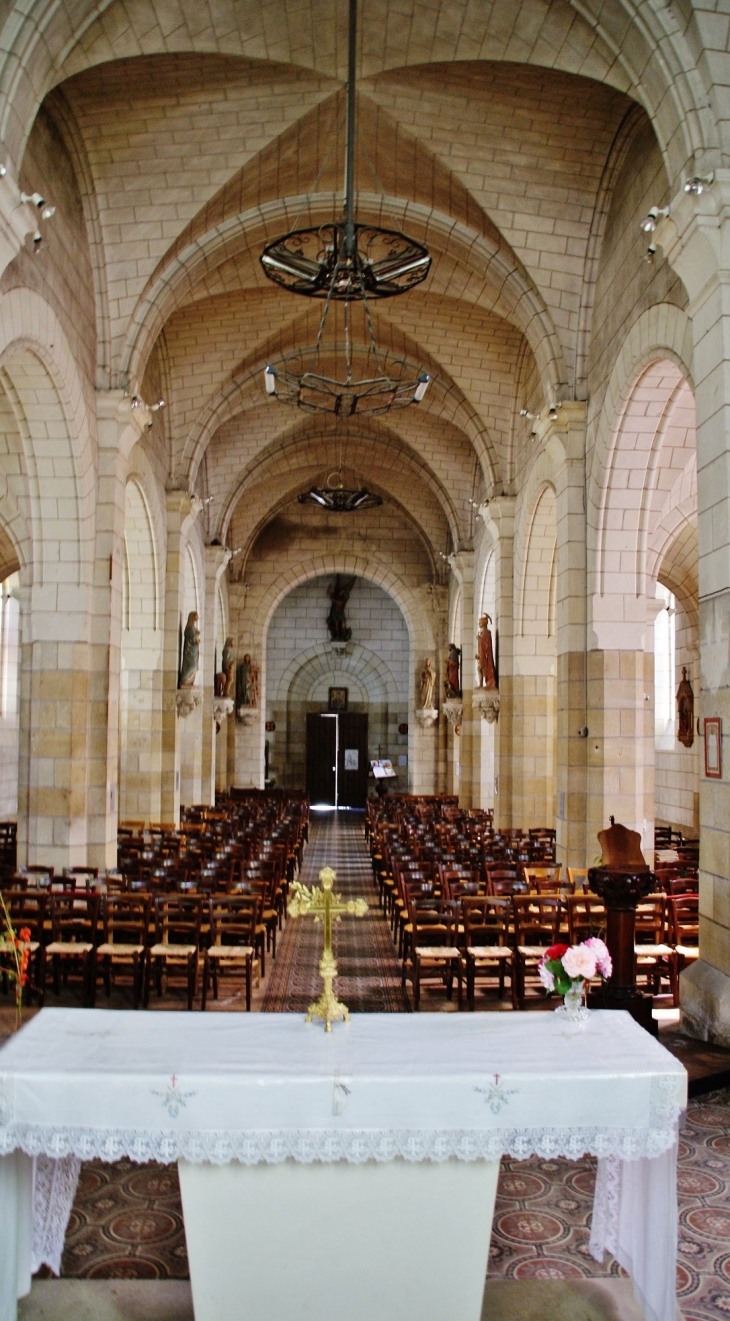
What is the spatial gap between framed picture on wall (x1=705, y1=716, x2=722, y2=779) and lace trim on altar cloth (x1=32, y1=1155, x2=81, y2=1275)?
492 cm

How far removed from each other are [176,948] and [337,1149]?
474 cm

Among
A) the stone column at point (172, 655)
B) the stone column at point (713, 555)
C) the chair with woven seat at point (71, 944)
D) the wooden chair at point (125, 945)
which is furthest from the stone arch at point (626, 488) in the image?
the stone column at point (172, 655)

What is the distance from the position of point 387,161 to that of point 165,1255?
11.6 meters

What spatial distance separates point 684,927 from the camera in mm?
8641

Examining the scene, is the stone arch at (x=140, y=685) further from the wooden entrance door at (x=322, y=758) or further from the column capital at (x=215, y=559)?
the wooden entrance door at (x=322, y=758)

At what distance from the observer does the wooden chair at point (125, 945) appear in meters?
7.65

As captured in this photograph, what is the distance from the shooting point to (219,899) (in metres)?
8.28

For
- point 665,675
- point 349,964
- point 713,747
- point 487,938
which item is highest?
point 665,675

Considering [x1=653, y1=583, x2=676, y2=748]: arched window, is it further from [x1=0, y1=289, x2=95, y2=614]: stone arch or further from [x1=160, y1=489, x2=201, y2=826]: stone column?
[x1=0, y1=289, x2=95, y2=614]: stone arch

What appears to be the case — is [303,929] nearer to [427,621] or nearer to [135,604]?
[135,604]

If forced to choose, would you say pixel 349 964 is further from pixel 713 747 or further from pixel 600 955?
pixel 600 955

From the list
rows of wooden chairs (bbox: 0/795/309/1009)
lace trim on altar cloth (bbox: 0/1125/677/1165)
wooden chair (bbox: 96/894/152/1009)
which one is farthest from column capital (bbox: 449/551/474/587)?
lace trim on altar cloth (bbox: 0/1125/677/1165)

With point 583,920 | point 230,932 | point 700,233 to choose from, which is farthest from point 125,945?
point 700,233

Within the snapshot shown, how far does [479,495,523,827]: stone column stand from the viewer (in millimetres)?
16750
